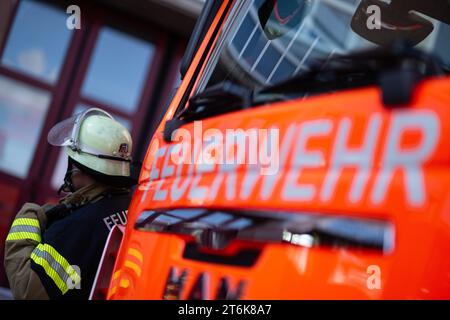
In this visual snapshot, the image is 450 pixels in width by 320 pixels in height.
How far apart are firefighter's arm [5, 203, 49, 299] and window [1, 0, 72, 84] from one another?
484 centimetres

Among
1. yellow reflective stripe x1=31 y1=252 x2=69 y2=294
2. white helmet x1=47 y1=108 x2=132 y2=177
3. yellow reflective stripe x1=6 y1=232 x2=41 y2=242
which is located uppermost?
white helmet x1=47 y1=108 x2=132 y2=177

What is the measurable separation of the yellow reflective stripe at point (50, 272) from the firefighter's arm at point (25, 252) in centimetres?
4

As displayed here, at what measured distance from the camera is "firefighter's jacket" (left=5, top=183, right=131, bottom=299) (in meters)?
2.55

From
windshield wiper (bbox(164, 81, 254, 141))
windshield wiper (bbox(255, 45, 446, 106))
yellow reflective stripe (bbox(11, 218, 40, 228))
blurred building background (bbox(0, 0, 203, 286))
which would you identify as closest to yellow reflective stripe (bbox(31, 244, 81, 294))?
yellow reflective stripe (bbox(11, 218, 40, 228))

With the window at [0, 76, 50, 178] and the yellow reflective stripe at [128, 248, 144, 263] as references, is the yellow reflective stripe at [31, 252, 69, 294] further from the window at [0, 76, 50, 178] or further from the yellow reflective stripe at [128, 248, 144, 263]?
the window at [0, 76, 50, 178]

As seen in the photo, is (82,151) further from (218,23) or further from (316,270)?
(316,270)

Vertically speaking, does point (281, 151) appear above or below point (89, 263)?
above

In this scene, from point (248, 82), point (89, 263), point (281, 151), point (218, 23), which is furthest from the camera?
point (89, 263)

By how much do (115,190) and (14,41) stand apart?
193 inches

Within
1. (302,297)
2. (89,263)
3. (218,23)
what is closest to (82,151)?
(89,263)

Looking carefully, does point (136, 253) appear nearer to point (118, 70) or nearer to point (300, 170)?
point (300, 170)
